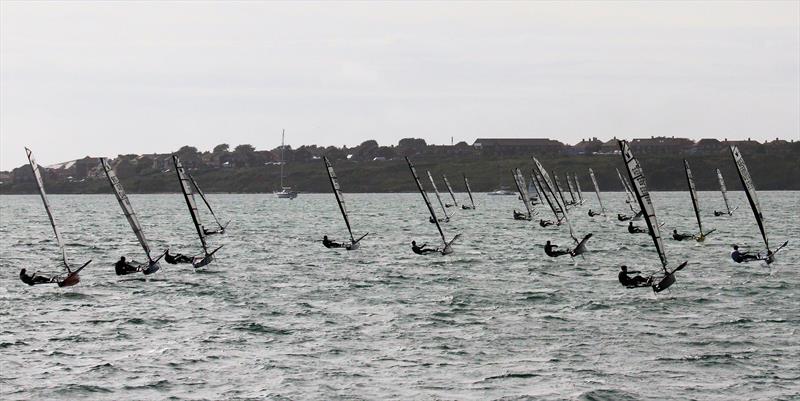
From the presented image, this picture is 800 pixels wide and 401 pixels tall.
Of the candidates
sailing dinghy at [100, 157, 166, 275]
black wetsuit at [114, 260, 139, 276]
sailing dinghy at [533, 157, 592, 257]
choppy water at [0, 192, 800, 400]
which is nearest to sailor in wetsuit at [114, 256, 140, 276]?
black wetsuit at [114, 260, 139, 276]

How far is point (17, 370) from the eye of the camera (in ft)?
119

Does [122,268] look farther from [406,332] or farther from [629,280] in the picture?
[629,280]

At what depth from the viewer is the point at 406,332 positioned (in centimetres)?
4362

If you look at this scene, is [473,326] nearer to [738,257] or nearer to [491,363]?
[491,363]

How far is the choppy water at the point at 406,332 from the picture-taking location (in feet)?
112

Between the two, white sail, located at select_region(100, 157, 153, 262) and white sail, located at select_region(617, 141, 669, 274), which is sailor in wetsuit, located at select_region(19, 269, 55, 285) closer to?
white sail, located at select_region(100, 157, 153, 262)

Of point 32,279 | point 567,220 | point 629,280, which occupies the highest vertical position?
point 567,220

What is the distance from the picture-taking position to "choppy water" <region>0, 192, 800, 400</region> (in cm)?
3406

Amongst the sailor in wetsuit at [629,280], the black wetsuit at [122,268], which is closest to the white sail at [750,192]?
the sailor in wetsuit at [629,280]

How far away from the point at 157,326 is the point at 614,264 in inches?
1472

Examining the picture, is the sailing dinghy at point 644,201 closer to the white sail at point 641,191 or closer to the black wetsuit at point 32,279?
the white sail at point 641,191

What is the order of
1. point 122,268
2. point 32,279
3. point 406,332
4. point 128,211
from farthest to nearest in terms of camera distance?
point 128,211 < point 122,268 < point 32,279 < point 406,332

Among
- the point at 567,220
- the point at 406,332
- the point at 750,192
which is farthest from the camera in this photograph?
the point at 567,220

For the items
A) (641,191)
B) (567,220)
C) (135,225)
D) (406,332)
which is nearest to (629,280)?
(641,191)
